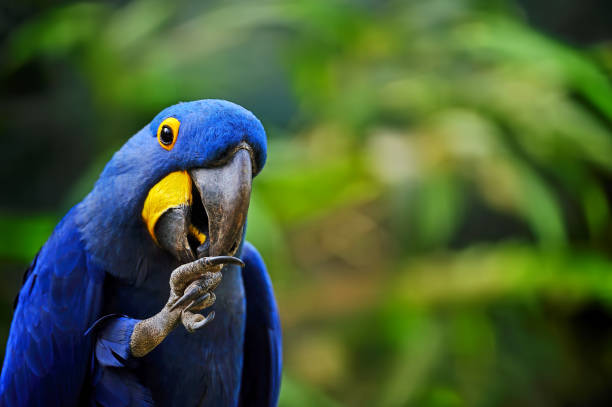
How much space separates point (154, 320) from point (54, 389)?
0.85 ft

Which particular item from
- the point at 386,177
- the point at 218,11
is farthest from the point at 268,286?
the point at 218,11

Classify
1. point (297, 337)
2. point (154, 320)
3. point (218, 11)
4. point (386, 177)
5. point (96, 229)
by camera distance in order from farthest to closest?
point (218, 11) < point (297, 337) < point (386, 177) < point (96, 229) < point (154, 320)

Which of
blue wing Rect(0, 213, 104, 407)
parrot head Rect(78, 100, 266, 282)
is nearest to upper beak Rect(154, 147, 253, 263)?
parrot head Rect(78, 100, 266, 282)

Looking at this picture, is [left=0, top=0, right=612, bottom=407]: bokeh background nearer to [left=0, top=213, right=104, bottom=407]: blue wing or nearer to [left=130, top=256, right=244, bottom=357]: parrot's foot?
[left=0, top=213, right=104, bottom=407]: blue wing

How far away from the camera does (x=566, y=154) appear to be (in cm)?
211

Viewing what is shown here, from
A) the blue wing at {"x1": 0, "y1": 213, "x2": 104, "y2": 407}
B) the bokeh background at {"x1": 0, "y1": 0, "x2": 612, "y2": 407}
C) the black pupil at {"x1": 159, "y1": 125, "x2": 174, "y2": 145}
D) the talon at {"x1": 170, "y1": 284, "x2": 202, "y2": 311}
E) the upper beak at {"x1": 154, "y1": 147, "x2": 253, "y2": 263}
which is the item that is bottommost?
the bokeh background at {"x1": 0, "y1": 0, "x2": 612, "y2": 407}

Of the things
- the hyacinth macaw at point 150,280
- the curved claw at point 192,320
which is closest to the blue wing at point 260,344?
the hyacinth macaw at point 150,280

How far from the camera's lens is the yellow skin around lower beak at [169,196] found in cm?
65

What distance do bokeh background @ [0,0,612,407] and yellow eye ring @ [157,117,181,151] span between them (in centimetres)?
99

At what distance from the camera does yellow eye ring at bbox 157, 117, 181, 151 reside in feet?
2.19

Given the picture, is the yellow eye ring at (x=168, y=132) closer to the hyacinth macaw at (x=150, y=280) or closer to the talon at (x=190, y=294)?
the hyacinth macaw at (x=150, y=280)

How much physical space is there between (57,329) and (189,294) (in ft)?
0.88

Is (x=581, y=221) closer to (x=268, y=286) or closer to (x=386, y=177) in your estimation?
(x=386, y=177)

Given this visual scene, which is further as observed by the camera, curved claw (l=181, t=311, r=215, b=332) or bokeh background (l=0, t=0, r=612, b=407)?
bokeh background (l=0, t=0, r=612, b=407)
